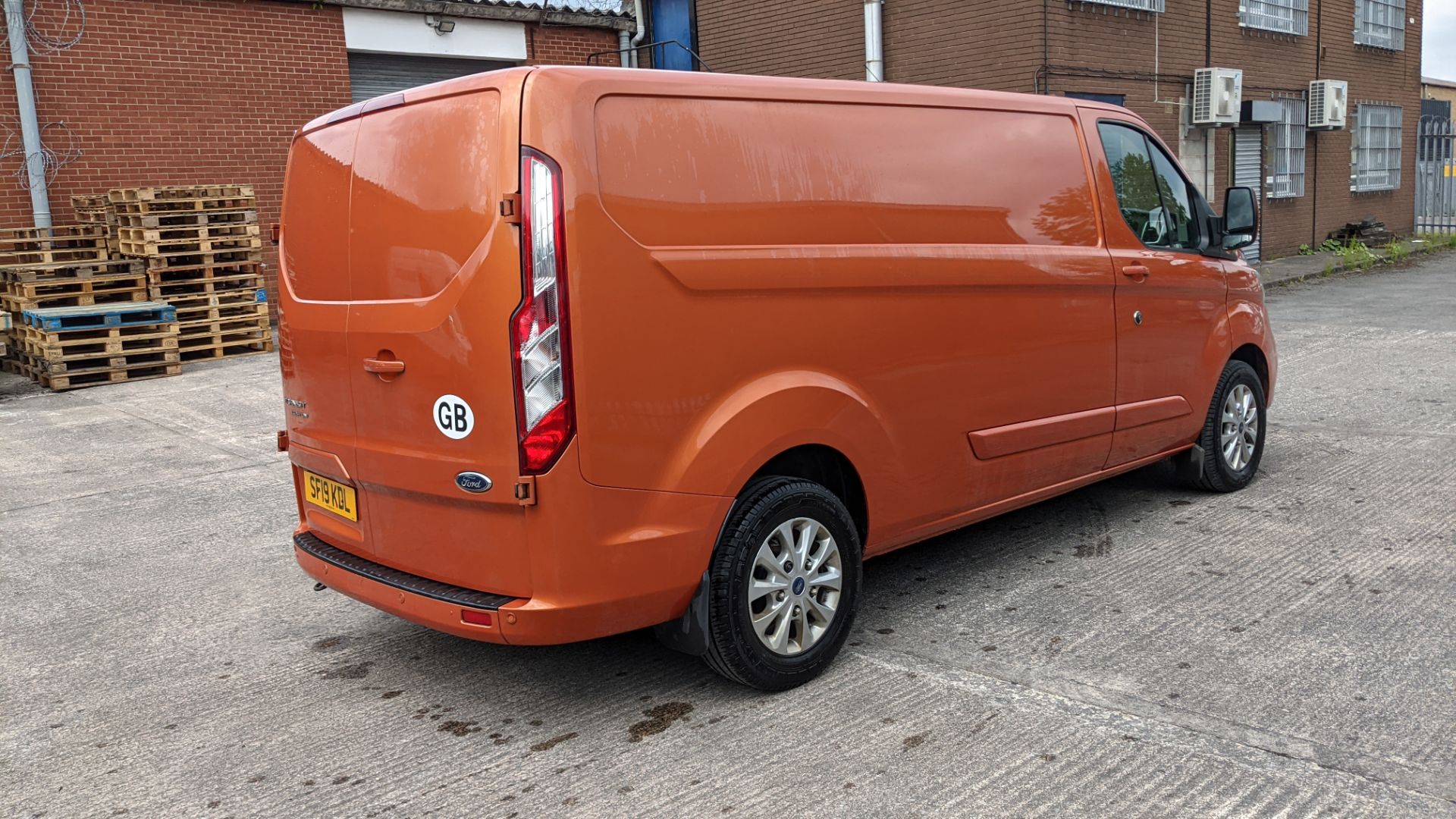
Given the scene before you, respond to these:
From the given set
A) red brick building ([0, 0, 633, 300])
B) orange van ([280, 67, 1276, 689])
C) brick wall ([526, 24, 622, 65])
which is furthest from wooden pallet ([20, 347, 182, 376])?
orange van ([280, 67, 1276, 689])

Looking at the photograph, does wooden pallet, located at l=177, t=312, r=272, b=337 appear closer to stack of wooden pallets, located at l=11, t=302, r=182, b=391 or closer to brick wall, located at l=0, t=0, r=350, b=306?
stack of wooden pallets, located at l=11, t=302, r=182, b=391

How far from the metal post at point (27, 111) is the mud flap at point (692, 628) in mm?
11647

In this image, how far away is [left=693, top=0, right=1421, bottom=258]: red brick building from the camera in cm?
1586

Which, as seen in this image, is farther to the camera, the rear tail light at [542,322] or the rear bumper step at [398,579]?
the rear bumper step at [398,579]

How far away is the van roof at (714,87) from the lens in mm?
3586

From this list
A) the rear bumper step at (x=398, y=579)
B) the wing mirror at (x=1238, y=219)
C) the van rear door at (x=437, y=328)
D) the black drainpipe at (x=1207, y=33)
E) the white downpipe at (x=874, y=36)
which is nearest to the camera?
the van rear door at (x=437, y=328)

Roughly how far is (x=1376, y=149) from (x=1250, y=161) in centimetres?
554

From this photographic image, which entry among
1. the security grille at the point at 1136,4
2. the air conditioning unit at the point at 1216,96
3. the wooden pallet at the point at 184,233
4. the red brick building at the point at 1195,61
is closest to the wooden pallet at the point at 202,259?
the wooden pallet at the point at 184,233

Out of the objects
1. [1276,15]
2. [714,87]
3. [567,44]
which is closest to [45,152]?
[567,44]

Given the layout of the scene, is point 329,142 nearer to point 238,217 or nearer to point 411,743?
point 411,743

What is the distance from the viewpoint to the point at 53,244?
1286 cm

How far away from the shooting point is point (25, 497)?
23.6 ft

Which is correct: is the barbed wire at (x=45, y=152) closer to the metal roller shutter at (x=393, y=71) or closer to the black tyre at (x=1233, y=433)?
the metal roller shutter at (x=393, y=71)

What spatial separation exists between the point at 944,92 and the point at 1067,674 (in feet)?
7.09
